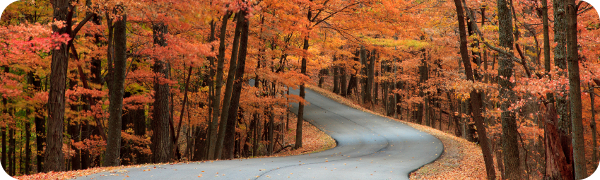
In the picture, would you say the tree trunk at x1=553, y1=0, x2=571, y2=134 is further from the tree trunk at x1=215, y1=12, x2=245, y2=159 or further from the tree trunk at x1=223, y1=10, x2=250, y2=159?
the tree trunk at x1=223, y1=10, x2=250, y2=159

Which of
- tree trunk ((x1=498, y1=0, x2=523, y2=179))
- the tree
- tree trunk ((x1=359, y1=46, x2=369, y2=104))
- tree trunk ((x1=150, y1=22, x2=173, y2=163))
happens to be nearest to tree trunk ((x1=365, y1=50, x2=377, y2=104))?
tree trunk ((x1=359, y1=46, x2=369, y2=104))

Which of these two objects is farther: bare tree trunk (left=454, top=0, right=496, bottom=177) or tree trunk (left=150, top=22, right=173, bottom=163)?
tree trunk (left=150, top=22, right=173, bottom=163)

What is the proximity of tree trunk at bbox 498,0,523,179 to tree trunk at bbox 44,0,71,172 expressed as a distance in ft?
34.2

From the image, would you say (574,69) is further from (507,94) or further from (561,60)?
(507,94)

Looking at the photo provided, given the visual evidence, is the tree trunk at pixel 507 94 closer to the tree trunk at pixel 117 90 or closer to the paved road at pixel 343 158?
the paved road at pixel 343 158

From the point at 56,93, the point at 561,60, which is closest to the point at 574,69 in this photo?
the point at 561,60

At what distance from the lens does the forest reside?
7.14 meters

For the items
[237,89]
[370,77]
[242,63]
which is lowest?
[370,77]

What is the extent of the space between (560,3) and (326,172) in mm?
5666

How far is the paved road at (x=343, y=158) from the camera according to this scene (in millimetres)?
7871

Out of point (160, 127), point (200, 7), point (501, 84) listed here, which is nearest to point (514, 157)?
point (501, 84)

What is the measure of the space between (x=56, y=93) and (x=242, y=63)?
18.7 feet

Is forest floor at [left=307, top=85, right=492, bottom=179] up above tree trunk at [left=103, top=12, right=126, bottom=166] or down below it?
below

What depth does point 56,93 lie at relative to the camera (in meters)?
9.08
